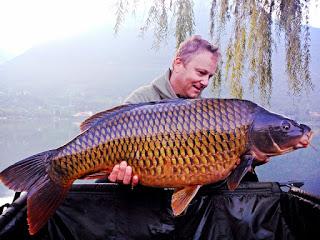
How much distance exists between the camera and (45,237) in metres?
1.66

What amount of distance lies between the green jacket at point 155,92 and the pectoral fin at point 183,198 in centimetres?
87

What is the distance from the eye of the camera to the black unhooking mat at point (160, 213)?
67.0 inches

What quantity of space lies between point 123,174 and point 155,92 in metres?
0.95

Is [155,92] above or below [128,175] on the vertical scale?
above

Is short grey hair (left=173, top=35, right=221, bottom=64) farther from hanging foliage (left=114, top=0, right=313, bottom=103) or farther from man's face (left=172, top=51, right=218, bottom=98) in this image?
hanging foliage (left=114, top=0, right=313, bottom=103)

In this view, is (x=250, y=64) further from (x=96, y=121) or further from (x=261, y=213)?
(x=96, y=121)

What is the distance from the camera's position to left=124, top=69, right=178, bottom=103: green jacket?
2.25 meters

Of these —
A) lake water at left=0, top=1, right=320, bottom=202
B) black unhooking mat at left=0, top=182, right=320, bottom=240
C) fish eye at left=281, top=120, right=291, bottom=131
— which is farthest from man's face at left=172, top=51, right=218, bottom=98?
lake water at left=0, top=1, right=320, bottom=202

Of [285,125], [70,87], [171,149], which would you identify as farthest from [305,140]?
[70,87]

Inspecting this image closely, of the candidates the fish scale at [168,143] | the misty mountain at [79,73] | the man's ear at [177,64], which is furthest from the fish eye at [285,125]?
the misty mountain at [79,73]

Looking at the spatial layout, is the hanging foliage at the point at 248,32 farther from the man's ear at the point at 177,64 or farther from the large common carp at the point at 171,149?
the large common carp at the point at 171,149

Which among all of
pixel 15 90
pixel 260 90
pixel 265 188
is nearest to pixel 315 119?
pixel 260 90

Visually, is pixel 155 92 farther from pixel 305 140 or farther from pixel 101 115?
pixel 305 140

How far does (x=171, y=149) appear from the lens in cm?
138
